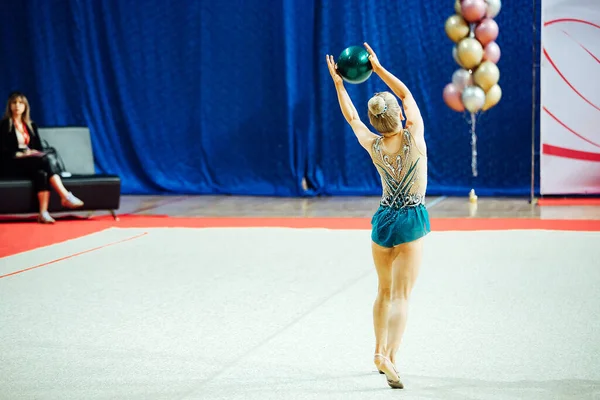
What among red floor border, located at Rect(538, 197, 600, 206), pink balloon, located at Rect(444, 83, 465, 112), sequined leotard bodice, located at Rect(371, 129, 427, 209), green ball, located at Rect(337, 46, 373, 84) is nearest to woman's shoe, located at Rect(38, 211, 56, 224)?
pink balloon, located at Rect(444, 83, 465, 112)

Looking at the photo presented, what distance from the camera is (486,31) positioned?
8.11 m

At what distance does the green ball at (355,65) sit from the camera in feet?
10.3

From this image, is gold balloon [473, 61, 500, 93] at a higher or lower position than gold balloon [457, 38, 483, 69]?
lower

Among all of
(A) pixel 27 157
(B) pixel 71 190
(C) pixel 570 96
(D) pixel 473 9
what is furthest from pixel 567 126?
(A) pixel 27 157

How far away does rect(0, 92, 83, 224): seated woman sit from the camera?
7508 millimetres

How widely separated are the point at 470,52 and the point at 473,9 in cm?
42

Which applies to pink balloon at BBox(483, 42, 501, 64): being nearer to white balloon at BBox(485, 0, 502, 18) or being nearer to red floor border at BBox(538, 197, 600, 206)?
white balloon at BBox(485, 0, 502, 18)

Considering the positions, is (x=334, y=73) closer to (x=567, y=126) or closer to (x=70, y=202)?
(x=70, y=202)

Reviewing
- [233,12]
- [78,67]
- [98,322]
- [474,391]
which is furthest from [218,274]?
[78,67]

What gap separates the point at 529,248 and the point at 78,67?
23.0 ft

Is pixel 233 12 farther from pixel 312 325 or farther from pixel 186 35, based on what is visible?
pixel 312 325

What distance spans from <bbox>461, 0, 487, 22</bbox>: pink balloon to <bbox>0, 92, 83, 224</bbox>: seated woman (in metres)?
4.16

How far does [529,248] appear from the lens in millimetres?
5688

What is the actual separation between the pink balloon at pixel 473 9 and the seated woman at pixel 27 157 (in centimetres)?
416
